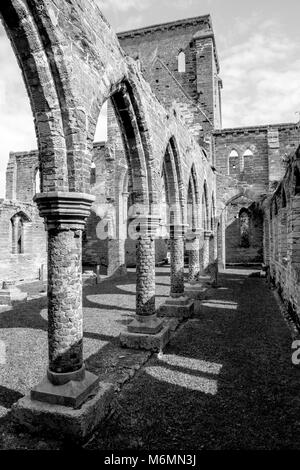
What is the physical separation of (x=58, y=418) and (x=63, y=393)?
26 centimetres

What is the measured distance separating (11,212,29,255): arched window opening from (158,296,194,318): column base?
10.1 meters

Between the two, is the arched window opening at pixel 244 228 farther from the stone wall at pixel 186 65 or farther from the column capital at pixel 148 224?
the column capital at pixel 148 224

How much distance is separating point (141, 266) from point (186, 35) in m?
20.4

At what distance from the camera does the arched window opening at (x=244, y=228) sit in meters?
22.2

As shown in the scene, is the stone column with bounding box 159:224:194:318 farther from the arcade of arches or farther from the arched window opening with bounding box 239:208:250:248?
the arched window opening with bounding box 239:208:250:248

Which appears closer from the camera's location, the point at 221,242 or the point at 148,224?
the point at 148,224

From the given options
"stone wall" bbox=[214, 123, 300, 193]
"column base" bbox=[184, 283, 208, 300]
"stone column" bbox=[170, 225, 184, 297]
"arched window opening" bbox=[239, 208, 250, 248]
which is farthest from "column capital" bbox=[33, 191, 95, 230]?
"arched window opening" bbox=[239, 208, 250, 248]

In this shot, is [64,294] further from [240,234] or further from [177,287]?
[240,234]

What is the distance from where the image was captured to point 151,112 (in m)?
7.01

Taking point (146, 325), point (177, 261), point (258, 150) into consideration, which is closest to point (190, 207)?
point (177, 261)

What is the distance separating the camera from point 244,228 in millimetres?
22469

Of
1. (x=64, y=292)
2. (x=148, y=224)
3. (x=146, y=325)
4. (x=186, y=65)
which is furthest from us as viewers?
(x=186, y=65)

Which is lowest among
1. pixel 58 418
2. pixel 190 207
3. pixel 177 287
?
pixel 58 418

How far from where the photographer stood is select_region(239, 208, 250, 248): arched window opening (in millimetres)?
22250
